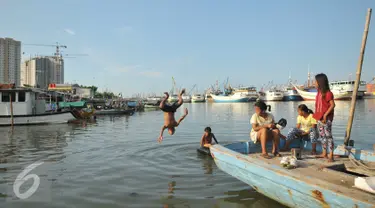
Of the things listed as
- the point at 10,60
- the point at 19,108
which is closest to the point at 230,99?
the point at 10,60

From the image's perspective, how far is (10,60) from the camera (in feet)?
260

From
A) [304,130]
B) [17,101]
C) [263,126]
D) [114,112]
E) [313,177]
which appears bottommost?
[114,112]

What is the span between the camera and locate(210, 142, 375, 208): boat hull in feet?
13.8

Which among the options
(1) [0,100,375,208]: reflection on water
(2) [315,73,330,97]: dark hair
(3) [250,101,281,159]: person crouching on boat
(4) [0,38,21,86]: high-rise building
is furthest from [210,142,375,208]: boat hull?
(4) [0,38,21,86]: high-rise building

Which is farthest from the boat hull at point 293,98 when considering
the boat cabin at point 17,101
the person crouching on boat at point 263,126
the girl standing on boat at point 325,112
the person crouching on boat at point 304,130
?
the girl standing on boat at point 325,112

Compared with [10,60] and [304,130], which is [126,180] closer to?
[304,130]

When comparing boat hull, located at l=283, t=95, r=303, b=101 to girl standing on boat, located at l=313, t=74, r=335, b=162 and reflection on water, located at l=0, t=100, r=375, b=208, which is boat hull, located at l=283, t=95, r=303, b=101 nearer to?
reflection on water, located at l=0, t=100, r=375, b=208

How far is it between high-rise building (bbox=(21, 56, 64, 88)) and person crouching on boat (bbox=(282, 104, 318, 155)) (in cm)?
8852

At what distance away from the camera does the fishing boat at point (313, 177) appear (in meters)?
4.25

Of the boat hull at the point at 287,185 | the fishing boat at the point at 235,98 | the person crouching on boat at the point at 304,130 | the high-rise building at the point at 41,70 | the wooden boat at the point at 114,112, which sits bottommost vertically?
the wooden boat at the point at 114,112

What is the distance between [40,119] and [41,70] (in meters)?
76.8

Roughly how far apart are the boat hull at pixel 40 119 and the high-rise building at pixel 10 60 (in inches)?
→ 2328

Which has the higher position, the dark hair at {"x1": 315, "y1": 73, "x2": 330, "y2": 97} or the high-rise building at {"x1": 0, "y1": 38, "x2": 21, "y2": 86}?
the high-rise building at {"x1": 0, "y1": 38, "x2": 21, "y2": 86}

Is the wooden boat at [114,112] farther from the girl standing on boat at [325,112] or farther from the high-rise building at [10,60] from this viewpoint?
the high-rise building at [10,60]
